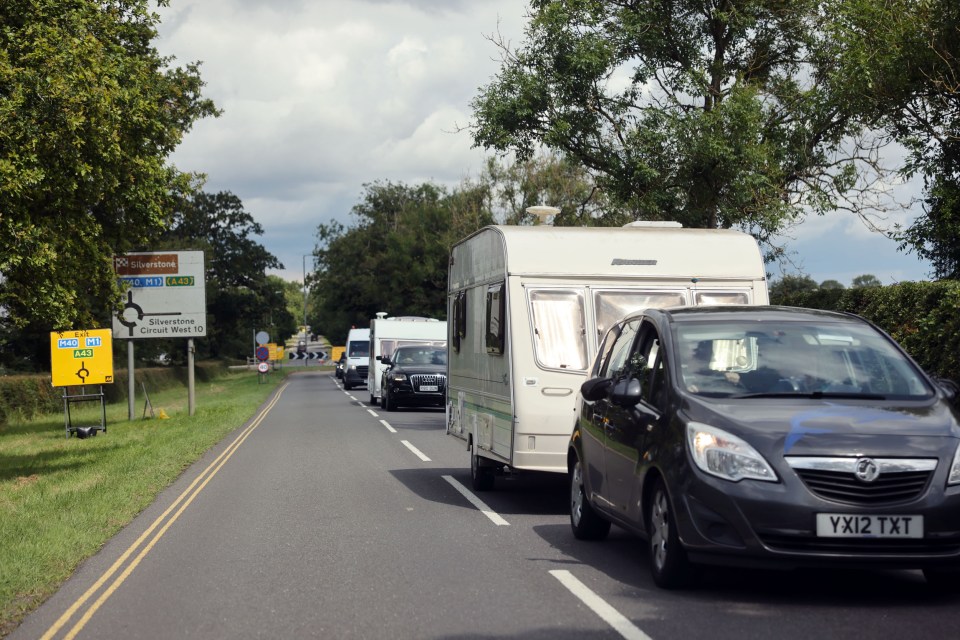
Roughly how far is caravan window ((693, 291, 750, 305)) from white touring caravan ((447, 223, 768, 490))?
0.03 ft

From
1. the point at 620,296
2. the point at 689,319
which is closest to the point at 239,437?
the point at 620,296

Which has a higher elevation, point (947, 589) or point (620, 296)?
point (620, 296)

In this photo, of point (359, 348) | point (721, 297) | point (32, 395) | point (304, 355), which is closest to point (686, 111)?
point (721, 297)

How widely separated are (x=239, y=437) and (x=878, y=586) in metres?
17.2

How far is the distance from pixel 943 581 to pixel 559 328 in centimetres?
514

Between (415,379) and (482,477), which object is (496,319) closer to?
(482,477)

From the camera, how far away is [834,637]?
601 cm

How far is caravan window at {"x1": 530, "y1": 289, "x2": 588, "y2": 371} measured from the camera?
37.6 ft

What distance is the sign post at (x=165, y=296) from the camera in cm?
2992

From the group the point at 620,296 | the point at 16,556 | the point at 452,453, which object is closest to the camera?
the point at 16,556

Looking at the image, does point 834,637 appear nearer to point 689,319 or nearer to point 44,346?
point 689,319

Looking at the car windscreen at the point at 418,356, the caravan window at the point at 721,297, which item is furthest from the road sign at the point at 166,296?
the caravan window at the point at 721,297

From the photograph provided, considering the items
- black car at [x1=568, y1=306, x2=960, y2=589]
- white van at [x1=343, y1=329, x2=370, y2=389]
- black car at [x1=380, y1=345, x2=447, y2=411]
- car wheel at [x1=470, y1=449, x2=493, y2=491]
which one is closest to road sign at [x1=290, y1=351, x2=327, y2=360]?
white van at [x1=343, y1=329, x2=370, y2=389]

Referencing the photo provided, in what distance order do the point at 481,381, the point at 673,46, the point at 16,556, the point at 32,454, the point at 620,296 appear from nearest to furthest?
the point at 16,556
the point at 620,296
the point at 481,381
the point at 32,454
the point at 673,46
